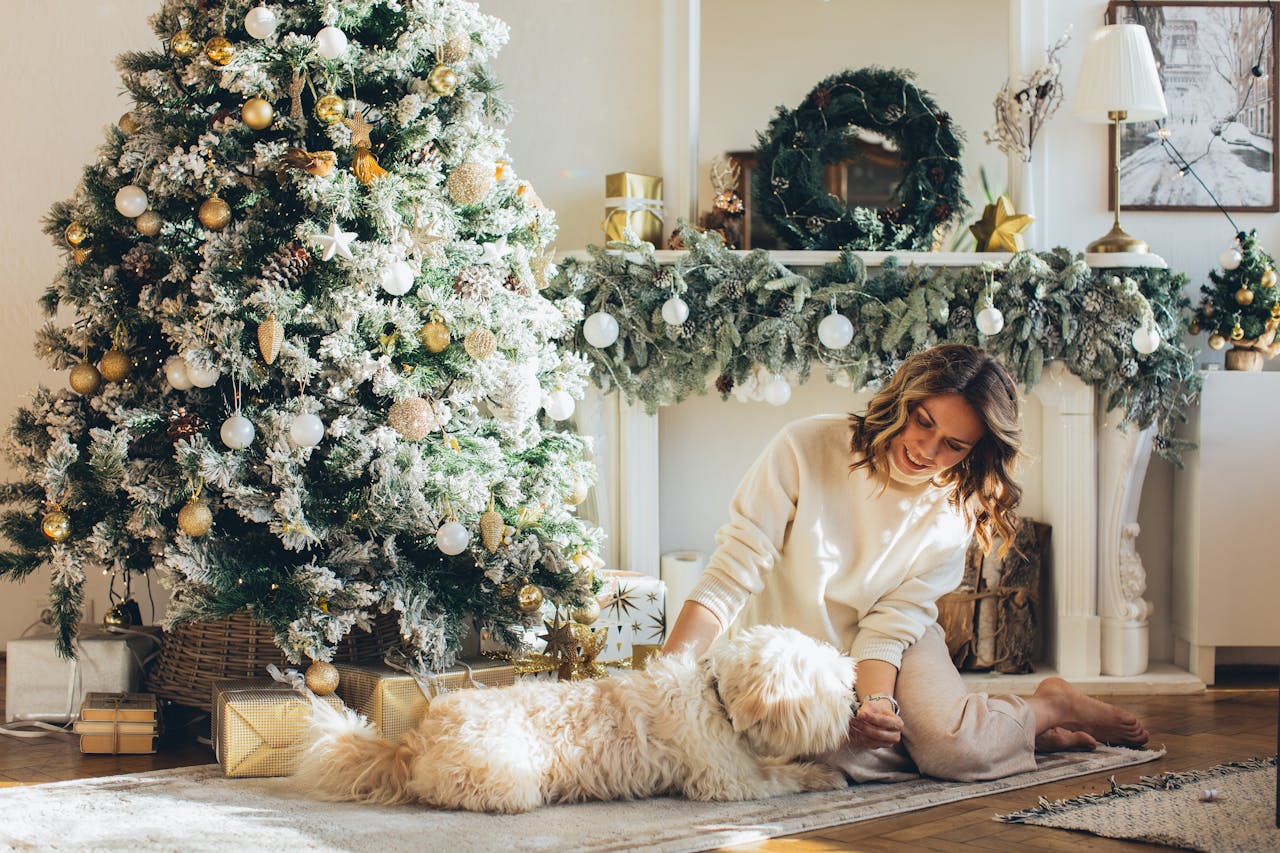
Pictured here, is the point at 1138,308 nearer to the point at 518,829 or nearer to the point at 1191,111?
the point at 1191,111

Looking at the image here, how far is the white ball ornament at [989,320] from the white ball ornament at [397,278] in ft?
4.42

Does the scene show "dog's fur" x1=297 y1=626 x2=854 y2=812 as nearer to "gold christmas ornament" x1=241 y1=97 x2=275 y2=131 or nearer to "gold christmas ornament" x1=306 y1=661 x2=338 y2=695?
"gold christmas ornament" x1=306 y1=661 x2=338 y2=695

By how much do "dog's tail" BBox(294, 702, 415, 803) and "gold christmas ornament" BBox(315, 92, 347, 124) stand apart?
109cm

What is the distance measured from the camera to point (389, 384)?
2.38 metres

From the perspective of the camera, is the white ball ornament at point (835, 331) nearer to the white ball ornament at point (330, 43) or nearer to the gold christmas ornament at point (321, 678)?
the white ball ornament at point (330, 43)

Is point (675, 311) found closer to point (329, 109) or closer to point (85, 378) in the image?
point (329, 109)

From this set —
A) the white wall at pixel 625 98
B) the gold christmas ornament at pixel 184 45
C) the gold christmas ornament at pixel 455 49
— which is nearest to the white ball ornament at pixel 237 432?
the gold christmas ornament at pixel 184 45

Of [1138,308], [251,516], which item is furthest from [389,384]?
[1138,308]

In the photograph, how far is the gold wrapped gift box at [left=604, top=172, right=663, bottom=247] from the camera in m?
3.11

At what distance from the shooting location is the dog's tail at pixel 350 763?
1.92 meters

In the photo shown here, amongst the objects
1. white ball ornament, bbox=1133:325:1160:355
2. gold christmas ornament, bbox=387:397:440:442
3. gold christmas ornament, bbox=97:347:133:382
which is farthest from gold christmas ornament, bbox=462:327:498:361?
white ball ornament, bbox=1133:325:1160:355

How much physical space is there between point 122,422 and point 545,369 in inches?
32.7

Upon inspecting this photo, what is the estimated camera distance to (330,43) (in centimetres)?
235

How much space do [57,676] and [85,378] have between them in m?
0.63
